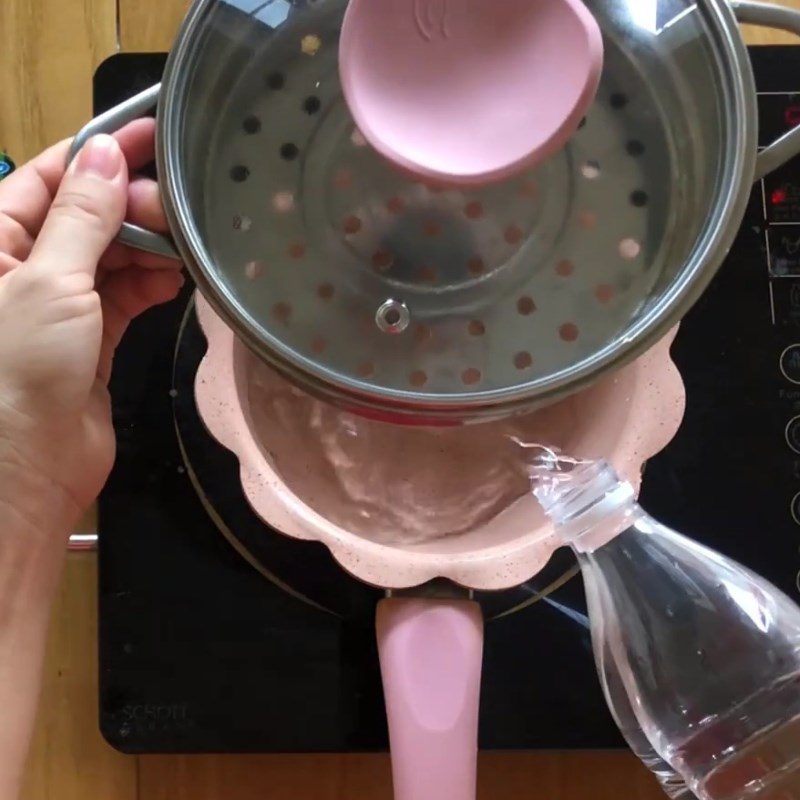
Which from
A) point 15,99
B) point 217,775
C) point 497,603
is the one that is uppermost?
point 15,99

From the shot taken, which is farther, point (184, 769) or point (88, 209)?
point (184, 769)

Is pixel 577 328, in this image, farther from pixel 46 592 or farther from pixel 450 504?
pixel 46 592

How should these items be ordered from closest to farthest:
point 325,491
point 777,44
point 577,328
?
point 577,328 < point 325,491 < point 777,44

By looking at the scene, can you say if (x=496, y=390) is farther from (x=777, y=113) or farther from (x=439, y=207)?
(x=777, y=113)

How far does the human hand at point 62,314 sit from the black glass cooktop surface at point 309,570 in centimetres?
6

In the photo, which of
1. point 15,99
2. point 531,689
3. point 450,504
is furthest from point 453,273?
point 15,99

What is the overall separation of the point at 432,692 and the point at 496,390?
6.3 inches

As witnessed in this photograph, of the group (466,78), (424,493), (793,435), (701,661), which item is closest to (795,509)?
(793,435)

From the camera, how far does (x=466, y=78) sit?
0.44 m

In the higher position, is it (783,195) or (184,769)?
(783,195)

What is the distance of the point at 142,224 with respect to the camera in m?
0.51

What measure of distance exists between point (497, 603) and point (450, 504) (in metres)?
0.08

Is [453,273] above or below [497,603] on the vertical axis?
above

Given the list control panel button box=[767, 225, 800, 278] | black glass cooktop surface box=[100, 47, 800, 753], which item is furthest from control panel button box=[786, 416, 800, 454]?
control panel button box=[767, 225, 800, 278]
